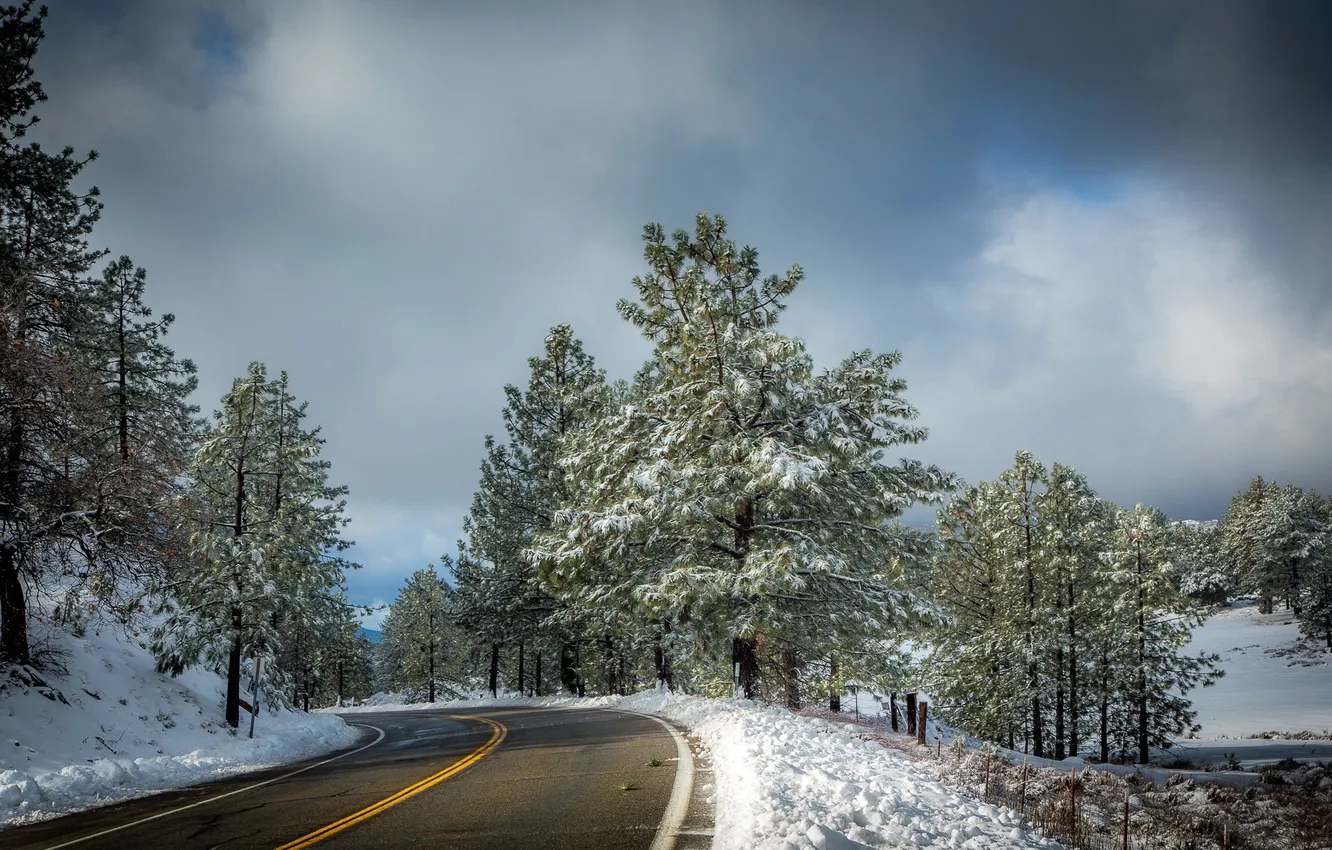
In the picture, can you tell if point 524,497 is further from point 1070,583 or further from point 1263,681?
point 1263,681

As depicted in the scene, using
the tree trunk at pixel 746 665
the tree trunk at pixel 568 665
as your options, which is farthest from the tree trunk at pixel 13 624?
the tree trunk at pixel 568 665

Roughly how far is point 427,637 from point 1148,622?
50798 mm

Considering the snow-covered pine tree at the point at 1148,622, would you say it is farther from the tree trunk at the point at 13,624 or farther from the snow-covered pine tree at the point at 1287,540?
the snow-covered pine tree at the point at 1287,540

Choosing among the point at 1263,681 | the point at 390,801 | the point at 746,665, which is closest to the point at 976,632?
the point at 746,665

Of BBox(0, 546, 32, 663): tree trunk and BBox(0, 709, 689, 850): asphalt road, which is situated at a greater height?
BBox(0, 546, 32, 663): tree trunk

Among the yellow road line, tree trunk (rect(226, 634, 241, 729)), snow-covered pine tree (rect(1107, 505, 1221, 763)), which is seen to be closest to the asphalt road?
the yellow road line

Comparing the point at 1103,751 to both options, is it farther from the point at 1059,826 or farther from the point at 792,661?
the point at 1059,826

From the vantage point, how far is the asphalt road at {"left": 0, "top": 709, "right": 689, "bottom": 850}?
6.95m

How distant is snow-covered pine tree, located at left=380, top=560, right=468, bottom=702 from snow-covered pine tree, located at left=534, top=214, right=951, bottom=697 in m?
39.9

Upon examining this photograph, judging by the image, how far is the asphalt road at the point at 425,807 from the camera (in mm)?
6953

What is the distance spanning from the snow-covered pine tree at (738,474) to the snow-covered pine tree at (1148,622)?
15472mm

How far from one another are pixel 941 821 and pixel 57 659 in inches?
785

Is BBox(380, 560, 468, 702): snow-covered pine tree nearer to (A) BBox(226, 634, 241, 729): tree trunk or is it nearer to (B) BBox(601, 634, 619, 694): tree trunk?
(B) BBox(601, 634, 619, 694): tree trunk

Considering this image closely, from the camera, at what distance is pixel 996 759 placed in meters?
14.8
